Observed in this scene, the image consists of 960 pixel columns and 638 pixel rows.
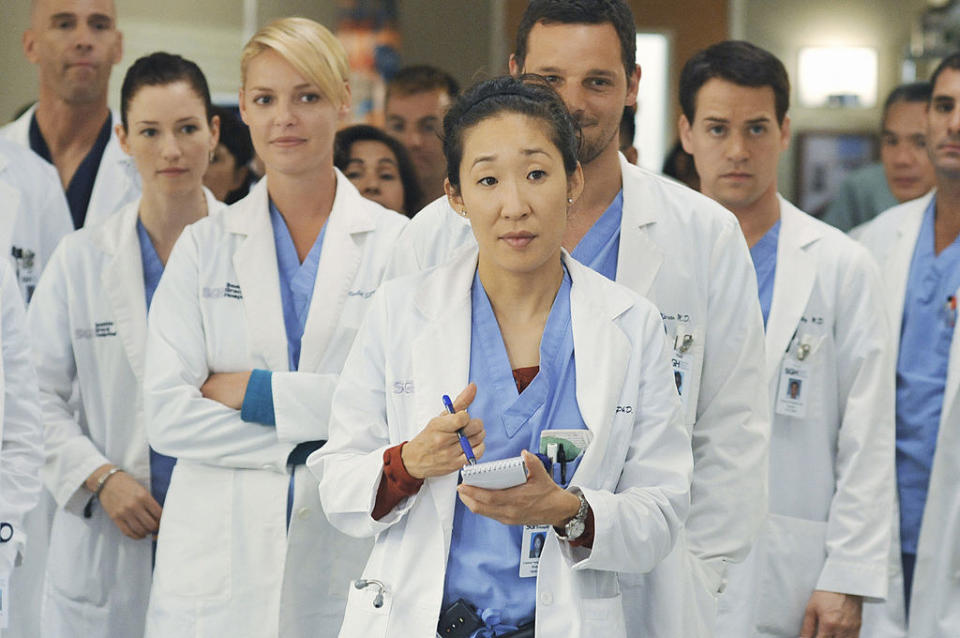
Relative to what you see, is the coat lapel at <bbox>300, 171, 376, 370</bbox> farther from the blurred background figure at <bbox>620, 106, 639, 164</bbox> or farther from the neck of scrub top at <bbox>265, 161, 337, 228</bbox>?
the blurred background figure at <bbox>620, 106, 639, 164</bbox>

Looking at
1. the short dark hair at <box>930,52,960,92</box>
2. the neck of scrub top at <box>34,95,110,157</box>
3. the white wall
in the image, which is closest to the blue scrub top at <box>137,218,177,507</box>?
the neck of scrub top at <box>34,95,110,157</box>

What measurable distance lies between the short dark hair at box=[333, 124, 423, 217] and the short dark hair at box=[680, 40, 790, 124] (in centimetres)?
98

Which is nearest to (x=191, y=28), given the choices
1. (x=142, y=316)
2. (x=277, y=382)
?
(x=142, y=316)

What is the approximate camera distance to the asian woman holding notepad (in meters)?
1.78

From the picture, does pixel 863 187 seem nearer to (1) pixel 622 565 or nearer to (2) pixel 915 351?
(2) pixel 915 351

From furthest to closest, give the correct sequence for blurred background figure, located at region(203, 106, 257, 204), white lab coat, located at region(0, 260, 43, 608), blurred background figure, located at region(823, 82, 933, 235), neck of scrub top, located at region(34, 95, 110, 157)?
1. blurred background figure, located at region(823, 82, 933, 235)
2. blurred background figure, located at region(203, 106, 257, 204)
3. neck of scrub top, located at region(34, 95, 110, 157)
4. white lab coat, located at region(0, 260, 43, 608)

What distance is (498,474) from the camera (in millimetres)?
1674

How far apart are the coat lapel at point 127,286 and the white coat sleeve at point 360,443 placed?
106 cm

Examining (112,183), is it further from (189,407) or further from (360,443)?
(360,443)

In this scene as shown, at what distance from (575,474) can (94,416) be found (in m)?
1.49

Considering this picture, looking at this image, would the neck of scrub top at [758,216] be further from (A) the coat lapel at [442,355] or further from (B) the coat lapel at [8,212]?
(B) the coat lapel at [8,212]

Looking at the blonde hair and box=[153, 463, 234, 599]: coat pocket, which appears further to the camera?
the blonde hair

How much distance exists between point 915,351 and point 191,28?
3631 millimetres

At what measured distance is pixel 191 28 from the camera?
557cm
